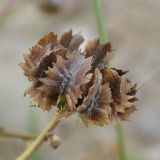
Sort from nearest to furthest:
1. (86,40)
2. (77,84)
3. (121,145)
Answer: (77,84) < (121,145) < (86,40)

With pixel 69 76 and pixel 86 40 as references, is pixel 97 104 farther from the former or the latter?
pixel 86 40

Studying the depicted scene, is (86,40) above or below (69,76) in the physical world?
above

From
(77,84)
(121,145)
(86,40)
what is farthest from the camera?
(86,40)

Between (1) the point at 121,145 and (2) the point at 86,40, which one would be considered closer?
(1) the point at 121,145

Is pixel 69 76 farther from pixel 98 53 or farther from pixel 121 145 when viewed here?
pixel 121 145

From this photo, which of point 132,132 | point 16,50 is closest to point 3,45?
point 16,50

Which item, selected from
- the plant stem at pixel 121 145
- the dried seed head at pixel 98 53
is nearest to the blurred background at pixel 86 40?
the plant stem at pixel 121 145

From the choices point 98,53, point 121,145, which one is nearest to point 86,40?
point 121,145
